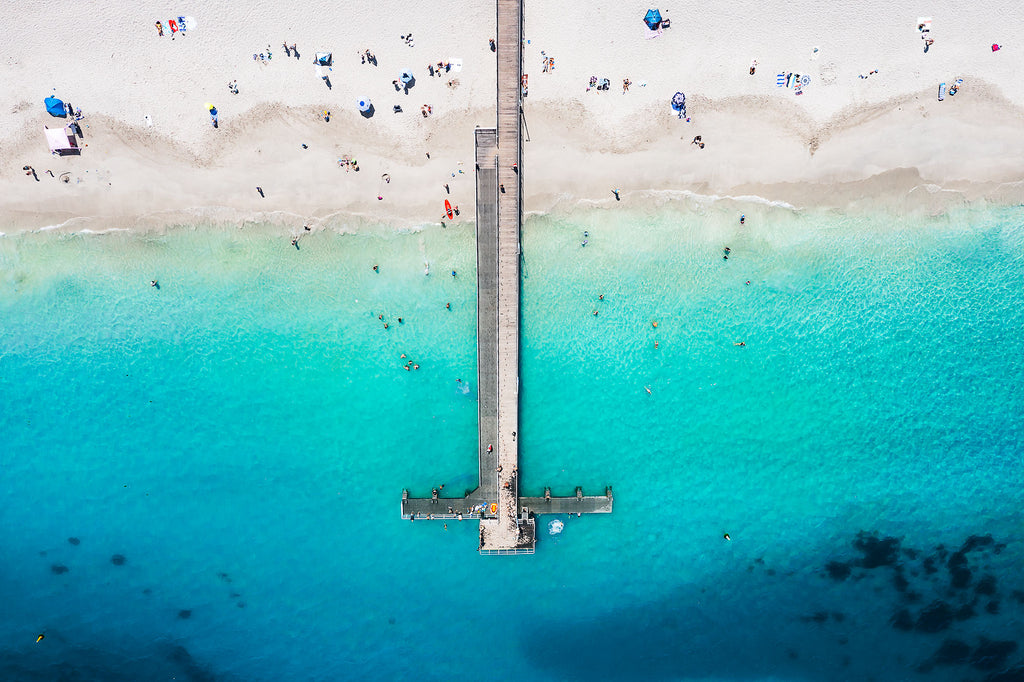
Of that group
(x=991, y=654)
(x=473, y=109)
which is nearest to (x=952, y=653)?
(x=991, y=654)

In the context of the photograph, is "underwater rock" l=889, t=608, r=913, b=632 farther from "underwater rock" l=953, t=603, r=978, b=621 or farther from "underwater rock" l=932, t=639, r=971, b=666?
"underwater rock" l=953, t=603, r=978, b=621

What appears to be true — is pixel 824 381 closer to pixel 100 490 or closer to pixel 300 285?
Result: pixel 300 285

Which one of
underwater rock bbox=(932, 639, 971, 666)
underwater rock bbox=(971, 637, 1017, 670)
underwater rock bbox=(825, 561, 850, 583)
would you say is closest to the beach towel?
underwater rock bbox=(825, 561, 850, 583)

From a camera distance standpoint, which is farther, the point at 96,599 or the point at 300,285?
the point at 96,599

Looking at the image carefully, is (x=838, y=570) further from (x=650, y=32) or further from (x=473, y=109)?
(x=473, y=109)

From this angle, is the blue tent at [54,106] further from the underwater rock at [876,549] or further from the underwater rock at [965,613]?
the underwater rock at [965,613]

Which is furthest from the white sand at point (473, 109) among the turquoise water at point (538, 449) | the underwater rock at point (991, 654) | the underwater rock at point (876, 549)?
the underwater rock at point (991, 654)

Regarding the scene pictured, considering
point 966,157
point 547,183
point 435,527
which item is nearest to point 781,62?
point 966,157

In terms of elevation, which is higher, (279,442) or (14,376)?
(14,376)
